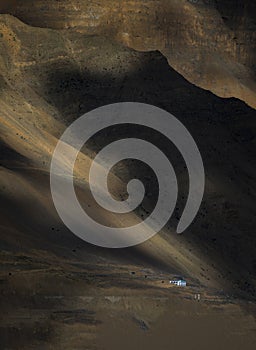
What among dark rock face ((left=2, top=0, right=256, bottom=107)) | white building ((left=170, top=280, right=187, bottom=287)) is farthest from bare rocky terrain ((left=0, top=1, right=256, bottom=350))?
white building ((left=170, top=280, right=187, bottom=287))

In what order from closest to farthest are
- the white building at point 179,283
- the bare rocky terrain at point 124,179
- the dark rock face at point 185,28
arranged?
1. the bare rocky terrain at point 124,179
2. the white building at point 179,283
3. the dark rock face at point 185,28

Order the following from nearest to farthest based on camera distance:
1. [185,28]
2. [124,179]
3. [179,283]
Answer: [179,283] → [124,179] → [185,28]

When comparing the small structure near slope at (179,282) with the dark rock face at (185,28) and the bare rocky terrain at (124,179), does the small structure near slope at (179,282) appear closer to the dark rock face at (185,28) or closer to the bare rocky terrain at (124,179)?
the bare rocky terrain at (124,179)

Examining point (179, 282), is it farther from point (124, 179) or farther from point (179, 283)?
point (124, 179)

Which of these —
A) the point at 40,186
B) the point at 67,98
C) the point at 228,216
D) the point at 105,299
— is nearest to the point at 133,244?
the point at 40,186

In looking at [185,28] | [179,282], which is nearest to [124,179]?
[185,28]

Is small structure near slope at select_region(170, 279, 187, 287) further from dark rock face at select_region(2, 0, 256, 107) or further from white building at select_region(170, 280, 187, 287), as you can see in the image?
dark rock face at select_region(2, 0, 256, 107)

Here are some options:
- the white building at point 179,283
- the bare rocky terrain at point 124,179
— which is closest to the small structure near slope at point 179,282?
the white building at point 179,283

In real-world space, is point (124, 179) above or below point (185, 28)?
below
